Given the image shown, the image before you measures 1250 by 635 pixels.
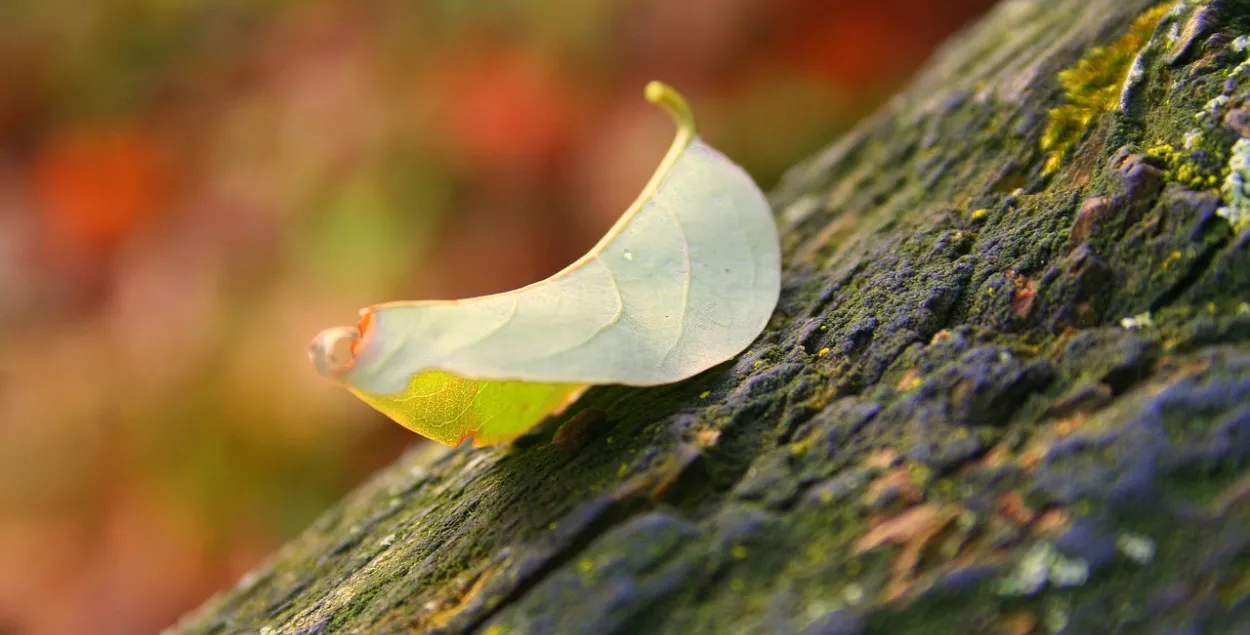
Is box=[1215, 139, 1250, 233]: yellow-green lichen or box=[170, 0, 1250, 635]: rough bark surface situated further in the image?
box=[1215, 139, 1250, 233]: yellow-green lichen

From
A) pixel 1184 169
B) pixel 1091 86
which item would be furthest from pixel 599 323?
pixel 1091 86

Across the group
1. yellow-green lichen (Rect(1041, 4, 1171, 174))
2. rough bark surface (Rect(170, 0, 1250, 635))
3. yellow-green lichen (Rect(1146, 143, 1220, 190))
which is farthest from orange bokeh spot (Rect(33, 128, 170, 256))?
yellow-green lichen (Rect(1146, 143, 1220, 190))

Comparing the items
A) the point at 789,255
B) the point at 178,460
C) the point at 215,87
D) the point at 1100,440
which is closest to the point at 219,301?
the point at 178,460

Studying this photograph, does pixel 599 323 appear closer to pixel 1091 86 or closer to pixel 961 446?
pixel 961 446

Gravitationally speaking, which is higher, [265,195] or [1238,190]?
[265,195]

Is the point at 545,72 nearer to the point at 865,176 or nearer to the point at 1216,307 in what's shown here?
the point at 865,176

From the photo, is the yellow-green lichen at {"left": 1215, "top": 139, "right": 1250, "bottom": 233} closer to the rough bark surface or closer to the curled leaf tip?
the rough bark surface
